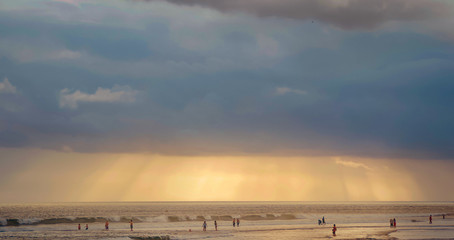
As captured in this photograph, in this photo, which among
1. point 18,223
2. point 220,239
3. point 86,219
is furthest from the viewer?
point 86,219

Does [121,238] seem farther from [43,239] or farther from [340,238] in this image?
[340,238]

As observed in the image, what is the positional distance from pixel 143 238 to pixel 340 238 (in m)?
30.4

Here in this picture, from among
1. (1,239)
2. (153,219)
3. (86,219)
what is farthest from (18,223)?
(1,239)

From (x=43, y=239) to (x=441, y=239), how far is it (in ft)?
195

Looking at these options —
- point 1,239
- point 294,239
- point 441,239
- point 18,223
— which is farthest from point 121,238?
point 18,223

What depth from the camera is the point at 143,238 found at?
75.6 m

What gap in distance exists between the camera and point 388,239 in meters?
68.2

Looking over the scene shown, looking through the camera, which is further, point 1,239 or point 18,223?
point 18,223

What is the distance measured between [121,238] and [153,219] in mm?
64825

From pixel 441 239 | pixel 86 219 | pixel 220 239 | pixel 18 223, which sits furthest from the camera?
pixel 86 219

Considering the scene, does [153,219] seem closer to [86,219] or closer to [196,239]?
[86,219]

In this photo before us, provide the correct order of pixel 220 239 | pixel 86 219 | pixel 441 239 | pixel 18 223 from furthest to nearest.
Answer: pixel 86 219 → pixel 18 223 → pixel 220 239 → pixel 441 239

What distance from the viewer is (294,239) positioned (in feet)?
229

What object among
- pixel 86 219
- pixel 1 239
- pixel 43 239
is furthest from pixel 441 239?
pixel 86 219
